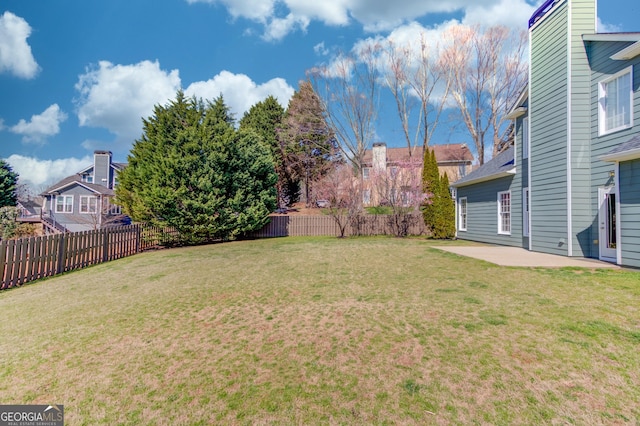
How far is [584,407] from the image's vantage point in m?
2.44

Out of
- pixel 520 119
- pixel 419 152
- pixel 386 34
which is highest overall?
pixel 386 34

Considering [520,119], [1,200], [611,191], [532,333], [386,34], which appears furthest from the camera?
[1,200]

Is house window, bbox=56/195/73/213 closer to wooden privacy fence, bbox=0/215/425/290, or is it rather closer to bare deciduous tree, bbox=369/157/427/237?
wooden privacy fence, bbox=0/215/425/290

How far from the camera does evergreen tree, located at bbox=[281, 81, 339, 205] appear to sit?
26141mm

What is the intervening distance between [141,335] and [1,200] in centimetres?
3635

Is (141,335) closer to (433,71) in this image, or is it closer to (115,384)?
(115,384)

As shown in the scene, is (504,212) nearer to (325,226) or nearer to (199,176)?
(325,226)

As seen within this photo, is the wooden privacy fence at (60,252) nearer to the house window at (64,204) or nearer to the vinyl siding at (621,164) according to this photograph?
the vinyl siding at (621,164)

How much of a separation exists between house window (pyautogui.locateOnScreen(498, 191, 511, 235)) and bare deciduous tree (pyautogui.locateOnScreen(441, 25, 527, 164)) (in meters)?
13.0

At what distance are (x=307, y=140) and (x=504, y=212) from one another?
18853 mm

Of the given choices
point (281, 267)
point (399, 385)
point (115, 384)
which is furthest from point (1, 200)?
point (399, 385)

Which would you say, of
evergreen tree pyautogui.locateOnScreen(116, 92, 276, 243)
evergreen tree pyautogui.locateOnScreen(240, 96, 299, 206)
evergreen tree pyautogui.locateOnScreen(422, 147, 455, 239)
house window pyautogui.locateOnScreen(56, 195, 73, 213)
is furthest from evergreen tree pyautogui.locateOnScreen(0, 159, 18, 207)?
evergreen tree pyautogui.locateOnScreen(422, 147, 455, 239)

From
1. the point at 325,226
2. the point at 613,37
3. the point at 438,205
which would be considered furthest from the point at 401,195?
the point at 613,37

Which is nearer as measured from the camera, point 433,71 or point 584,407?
point 584,407
